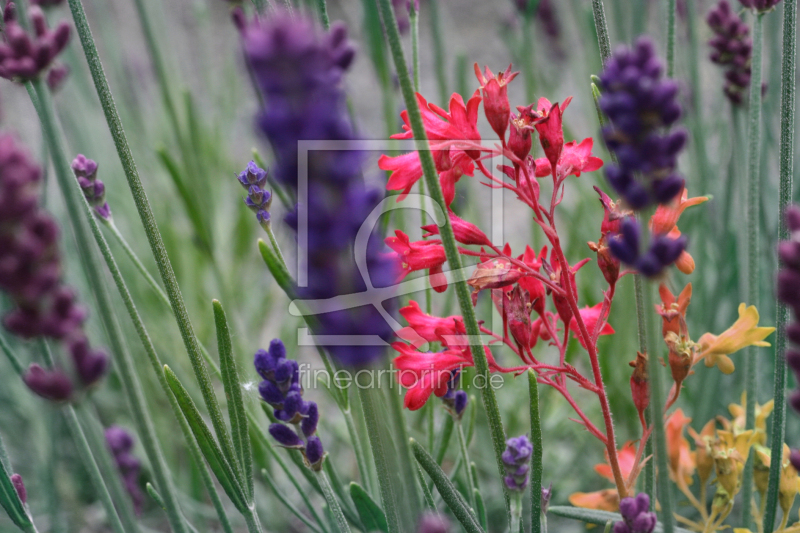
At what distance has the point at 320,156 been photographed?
0.24 metres

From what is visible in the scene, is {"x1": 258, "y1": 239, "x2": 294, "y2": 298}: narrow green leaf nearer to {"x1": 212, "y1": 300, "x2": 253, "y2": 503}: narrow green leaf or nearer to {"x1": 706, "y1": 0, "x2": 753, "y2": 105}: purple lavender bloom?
{"x1": 212, "y1": 300, "x2": 253, "y2": 503}: narrow green leaf

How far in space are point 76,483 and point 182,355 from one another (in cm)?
38

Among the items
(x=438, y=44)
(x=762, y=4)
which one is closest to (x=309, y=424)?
(x=762, y=4)

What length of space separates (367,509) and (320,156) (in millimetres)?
372

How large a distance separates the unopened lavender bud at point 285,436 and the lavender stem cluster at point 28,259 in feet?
0.69

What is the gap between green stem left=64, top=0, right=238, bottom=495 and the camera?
0.41 metres

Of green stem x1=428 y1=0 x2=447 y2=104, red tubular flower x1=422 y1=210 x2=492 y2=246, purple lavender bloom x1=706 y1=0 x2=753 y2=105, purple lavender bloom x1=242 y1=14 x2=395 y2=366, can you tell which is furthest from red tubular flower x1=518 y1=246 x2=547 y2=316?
green stem x1=428 y1=0 x2=447 y2=104

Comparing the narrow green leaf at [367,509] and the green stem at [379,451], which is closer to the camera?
the green stem at [379,451]

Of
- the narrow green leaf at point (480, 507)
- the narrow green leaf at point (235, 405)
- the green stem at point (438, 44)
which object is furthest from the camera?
the green stem at point (438, 44)

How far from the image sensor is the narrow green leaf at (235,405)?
0.45 meters

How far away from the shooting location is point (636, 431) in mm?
1034

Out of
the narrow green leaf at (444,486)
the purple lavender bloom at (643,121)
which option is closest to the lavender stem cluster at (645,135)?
the purple lavender bloom at (643,121)

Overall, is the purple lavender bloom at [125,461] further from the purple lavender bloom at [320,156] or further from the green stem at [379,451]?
the purple lavender bloom at [320,156]

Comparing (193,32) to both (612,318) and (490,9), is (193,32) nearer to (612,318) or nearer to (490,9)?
(490,9)
